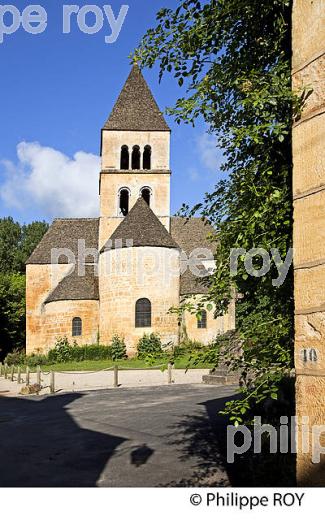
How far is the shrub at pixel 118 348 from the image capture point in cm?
3212

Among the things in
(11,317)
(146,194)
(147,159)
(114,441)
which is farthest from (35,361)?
(114,441)

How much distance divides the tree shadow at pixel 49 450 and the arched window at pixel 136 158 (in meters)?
29.5

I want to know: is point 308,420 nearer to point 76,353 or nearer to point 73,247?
point 76,353

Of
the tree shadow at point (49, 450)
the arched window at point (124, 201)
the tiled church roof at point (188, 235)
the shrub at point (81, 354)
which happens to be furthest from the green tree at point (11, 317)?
the tree shadow at point (49, 450)

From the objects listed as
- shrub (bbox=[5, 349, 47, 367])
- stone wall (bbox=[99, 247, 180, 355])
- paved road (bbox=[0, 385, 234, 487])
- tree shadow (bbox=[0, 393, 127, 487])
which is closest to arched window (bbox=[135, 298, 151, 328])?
stone wall (bbox=[99, 247, 180, 355])

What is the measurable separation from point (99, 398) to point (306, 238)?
13.7m

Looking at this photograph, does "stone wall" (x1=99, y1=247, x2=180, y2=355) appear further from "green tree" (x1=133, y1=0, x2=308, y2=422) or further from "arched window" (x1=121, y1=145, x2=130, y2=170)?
"green tree" (x1=133, y1=0, x2=308, y2=422)

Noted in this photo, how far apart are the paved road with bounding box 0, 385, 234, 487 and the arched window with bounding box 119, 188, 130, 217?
25.6 m

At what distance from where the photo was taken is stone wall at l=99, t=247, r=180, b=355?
108 feet

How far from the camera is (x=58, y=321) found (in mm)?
35156

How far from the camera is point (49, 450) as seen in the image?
910 centimetres

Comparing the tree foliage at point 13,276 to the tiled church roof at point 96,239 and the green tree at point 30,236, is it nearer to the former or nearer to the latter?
the green tree at point 30,236

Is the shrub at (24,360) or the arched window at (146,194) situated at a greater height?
the arched window at (146,194)

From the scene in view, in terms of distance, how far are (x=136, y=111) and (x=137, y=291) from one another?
630 inches
